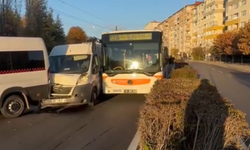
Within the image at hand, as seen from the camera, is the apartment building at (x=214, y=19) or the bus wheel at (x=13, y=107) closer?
the bus wheel at (x=13, y=107)

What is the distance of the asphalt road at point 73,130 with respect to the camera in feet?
18.9

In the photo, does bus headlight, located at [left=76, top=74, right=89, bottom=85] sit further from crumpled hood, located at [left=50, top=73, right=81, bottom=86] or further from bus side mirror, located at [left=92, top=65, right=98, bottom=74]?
bus side mirror, located at [left=92, top=65, right=98, bottom=74]

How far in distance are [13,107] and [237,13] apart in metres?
75.0

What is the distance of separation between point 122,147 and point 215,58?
3247 inches

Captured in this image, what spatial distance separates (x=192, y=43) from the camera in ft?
383

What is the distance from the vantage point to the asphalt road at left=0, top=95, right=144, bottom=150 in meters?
5.77

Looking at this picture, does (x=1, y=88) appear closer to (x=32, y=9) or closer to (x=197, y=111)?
(x=197, y=111)

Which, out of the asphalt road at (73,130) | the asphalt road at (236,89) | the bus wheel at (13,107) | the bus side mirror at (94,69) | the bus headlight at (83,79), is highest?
the bus side mirror at (94,69)

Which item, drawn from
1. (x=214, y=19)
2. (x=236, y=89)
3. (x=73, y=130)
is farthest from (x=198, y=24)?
(x=73, y=130)

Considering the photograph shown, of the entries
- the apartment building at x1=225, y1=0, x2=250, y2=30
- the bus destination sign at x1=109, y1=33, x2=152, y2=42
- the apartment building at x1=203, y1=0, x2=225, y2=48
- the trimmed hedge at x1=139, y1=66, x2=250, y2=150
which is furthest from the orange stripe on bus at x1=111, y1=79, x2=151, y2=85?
the apartment building at x1=203, y1=0, x2=225, y2=48

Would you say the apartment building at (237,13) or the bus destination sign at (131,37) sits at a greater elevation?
the apartment building at (237,13)

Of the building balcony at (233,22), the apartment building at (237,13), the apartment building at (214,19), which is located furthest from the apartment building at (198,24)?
the building balcony at (233,22)

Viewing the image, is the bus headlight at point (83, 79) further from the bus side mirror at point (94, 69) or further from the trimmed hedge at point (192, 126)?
the trimmed hedge at point (192, 126)

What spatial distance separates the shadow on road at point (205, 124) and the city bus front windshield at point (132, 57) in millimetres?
6624
